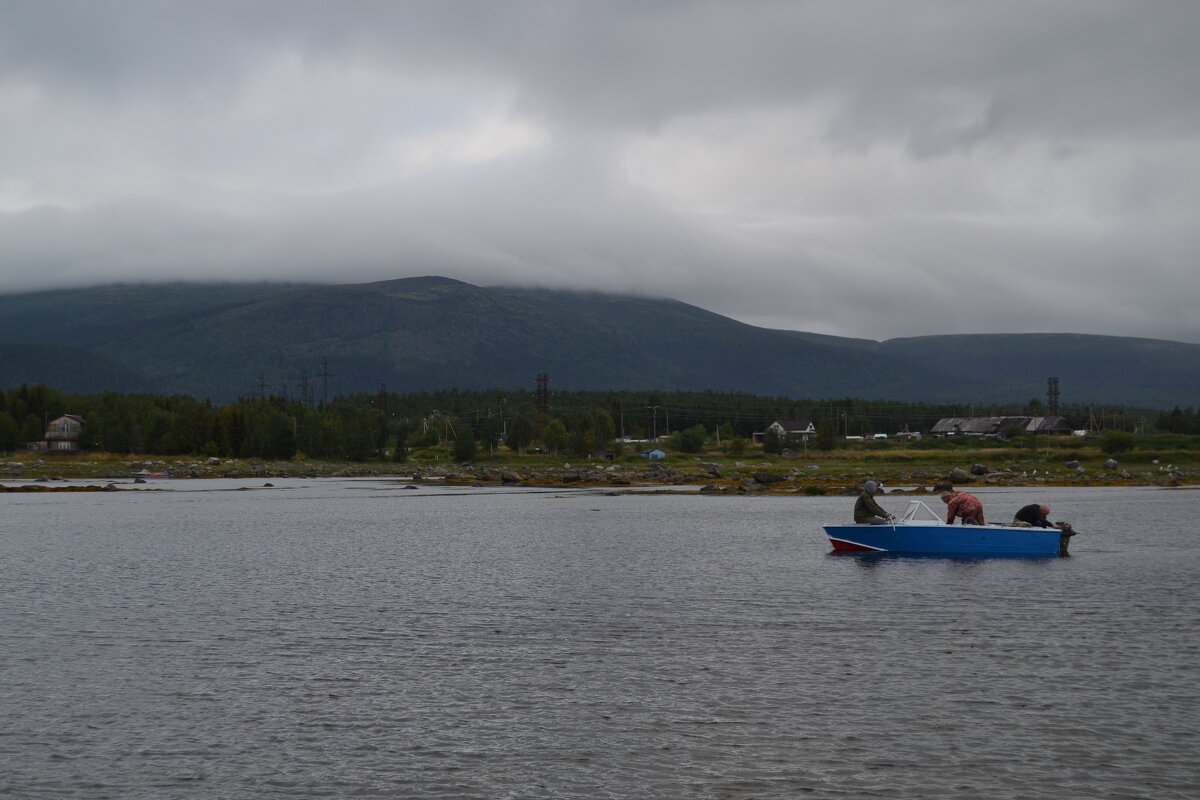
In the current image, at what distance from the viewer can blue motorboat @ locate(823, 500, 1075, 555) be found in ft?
176

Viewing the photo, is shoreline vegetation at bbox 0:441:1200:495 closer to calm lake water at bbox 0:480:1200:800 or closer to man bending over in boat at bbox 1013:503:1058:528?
man bending over in boat at bbox 1013:503:1058:528

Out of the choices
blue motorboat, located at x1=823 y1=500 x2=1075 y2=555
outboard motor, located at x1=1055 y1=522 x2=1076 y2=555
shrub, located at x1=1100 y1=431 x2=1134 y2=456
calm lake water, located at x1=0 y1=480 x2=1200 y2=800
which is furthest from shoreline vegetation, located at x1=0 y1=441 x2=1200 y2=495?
calm lake water, located at x1=0 y1=480 x2=1200 y2=800

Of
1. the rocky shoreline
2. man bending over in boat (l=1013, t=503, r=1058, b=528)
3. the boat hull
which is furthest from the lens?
the rocky shoreline

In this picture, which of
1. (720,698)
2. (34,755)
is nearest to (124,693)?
(34,755)

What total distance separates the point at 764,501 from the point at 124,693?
9064cm

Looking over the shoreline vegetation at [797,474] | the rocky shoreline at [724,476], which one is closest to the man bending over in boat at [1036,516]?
the shoreline vegetation at [797,474]

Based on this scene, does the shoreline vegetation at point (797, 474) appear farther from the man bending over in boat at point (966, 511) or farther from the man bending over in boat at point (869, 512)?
the man bending over in boat at point (966, 511)

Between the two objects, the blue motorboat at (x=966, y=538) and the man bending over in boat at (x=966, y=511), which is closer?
the blue motorboat at (x=966, y=538)

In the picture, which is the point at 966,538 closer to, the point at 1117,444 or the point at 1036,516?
the point at 1036,516

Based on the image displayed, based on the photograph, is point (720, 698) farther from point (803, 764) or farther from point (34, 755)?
point (34, 755)

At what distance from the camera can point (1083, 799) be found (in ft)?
59.9

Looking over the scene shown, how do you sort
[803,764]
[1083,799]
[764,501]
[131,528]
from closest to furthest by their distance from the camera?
[1083,799], [803,764], [131,528], [764,501]

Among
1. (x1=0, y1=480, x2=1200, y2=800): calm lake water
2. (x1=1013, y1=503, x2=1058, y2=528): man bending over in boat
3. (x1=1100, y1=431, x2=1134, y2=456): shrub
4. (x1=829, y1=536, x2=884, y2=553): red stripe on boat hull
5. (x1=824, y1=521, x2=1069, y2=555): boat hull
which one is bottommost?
(x1=0, y1=480, x2=1200, y2=800): calm lake water

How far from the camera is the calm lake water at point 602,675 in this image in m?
20.1
